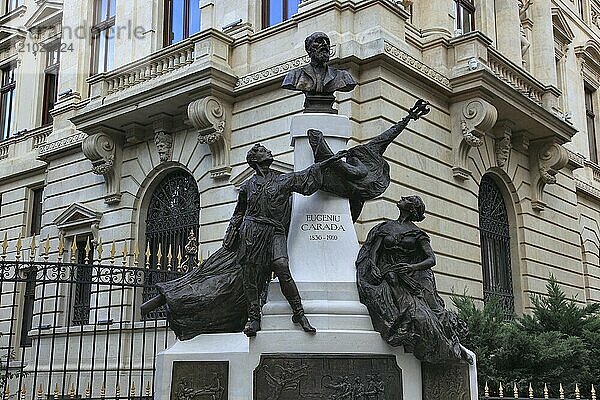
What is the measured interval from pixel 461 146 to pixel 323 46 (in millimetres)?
10749

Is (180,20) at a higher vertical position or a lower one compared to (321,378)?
higher

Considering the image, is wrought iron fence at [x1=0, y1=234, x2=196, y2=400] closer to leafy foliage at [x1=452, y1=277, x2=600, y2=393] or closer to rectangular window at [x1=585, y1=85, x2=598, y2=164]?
leafy foliage at [x1=452, y1=277, x2=600, y2=393]

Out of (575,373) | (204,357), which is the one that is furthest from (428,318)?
(575,373)

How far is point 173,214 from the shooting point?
63.7 ft

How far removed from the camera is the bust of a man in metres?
7.94

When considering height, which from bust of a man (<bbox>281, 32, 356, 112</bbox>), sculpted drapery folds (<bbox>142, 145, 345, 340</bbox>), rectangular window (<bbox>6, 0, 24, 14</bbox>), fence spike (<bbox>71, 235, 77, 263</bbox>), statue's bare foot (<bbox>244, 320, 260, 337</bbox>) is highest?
rectangular window (<bbox>6, 0, 24, 14</bbox>)

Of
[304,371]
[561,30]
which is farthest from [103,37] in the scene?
[304,371]

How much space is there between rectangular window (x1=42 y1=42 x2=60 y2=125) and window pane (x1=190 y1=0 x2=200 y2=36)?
7664 mm

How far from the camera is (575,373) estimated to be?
41.5 ft

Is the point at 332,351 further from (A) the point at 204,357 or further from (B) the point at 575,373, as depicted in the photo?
(B) the point at 575,373

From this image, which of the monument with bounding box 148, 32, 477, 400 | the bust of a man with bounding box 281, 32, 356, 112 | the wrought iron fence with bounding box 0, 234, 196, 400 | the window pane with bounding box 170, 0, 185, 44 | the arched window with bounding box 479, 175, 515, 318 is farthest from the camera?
the window pane with bounding box 170, 0, 185, 44

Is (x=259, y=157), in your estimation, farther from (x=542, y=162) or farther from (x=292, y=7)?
(x=542, y=162)

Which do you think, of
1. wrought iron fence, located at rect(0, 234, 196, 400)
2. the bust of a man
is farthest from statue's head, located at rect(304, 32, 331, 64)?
wrought iron fence, located at rect(0, 234, 196, 400)

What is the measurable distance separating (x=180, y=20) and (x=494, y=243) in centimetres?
1014
